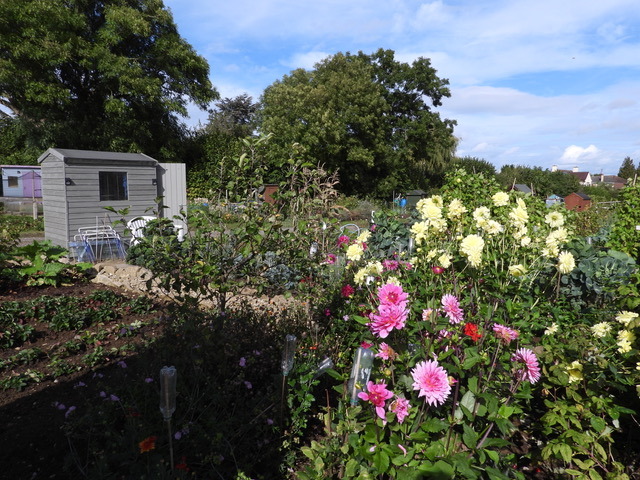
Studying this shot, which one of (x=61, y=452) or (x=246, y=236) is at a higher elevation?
(x=246, y=236)

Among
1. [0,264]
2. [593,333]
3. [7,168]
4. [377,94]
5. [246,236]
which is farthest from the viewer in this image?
[377,94]

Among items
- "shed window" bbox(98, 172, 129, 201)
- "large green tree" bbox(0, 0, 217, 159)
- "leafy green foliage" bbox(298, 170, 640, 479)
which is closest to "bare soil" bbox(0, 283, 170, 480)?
"leafy green foliage" bbox(298, 170, 640, 479)

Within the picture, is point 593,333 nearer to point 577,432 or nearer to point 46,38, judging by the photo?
point 577,432

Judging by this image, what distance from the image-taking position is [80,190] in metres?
8.44

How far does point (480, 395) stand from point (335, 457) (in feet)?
2.01

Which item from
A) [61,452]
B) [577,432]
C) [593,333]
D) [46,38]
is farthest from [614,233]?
[46,38]

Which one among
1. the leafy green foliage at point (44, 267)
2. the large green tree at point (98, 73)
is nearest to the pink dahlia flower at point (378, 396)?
the leafy green foliage at point (44, 267)

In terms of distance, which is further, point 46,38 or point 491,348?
point 46,38

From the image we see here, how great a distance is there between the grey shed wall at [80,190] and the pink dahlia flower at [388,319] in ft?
23.8

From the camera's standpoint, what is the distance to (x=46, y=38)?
15.6 m

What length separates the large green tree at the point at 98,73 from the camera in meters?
15.6

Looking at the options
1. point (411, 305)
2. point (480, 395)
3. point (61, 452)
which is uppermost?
A: point (411, 305)

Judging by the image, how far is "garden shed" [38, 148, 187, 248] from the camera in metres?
8.30

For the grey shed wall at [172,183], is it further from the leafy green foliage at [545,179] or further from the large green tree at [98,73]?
the leafy green foliage at [545,179]
